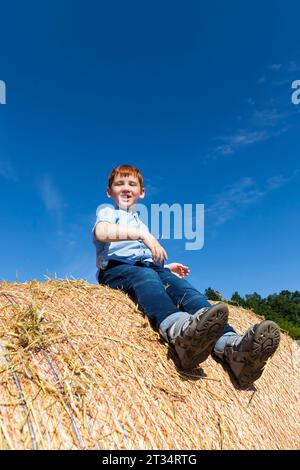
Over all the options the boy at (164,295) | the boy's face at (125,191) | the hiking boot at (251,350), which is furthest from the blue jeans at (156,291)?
the boy's face at (125,191)

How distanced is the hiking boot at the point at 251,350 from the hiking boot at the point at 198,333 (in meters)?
0.30

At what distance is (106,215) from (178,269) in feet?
3.52

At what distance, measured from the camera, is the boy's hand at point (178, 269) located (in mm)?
4988

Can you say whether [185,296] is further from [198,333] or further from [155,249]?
[198,333]

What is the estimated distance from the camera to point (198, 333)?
2.94 metres

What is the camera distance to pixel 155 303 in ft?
11.9

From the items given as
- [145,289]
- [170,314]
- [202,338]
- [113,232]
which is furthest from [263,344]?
[113,232]

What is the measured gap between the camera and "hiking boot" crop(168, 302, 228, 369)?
9.52ft

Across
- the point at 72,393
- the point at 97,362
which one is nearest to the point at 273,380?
the point at 97,362

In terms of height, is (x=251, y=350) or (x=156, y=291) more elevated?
(x=156, y=291)

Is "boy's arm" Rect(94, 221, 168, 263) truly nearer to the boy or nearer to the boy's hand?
the boy
